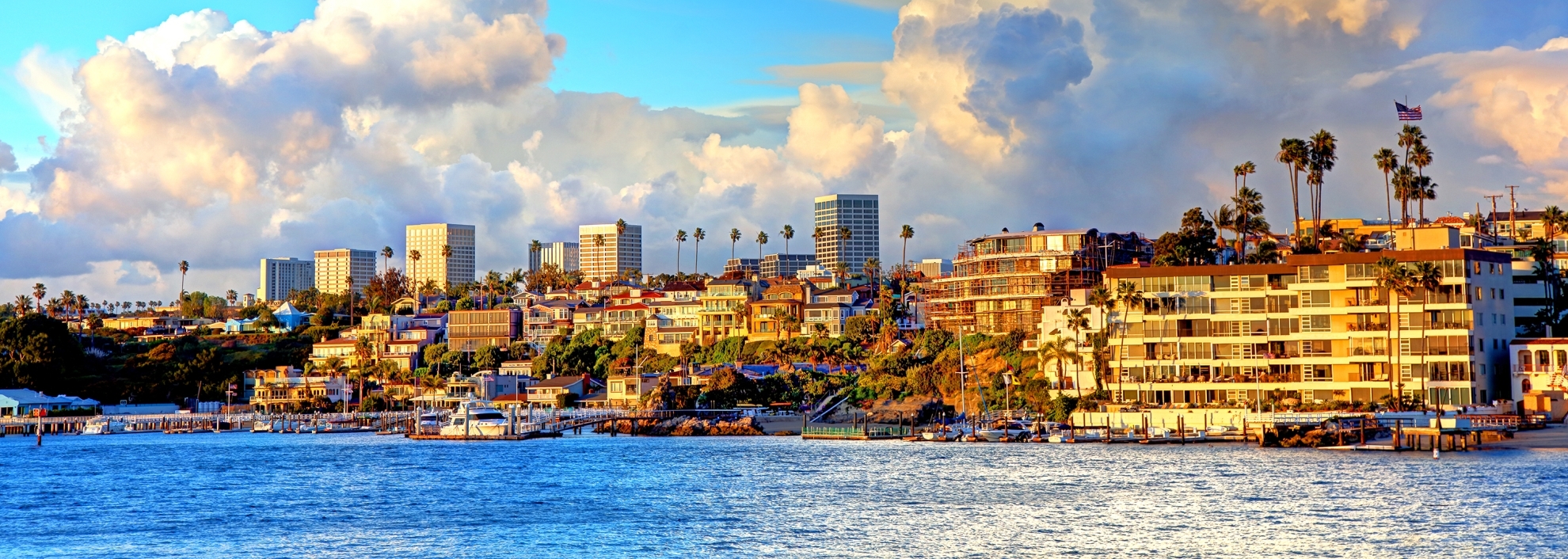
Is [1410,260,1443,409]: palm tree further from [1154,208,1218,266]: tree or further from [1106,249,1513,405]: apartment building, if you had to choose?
[1154,208,1218,266]: tree

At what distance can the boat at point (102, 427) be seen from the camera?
543ft

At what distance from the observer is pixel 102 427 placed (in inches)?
6531

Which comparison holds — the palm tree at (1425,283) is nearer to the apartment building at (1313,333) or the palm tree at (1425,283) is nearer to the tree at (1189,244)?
the apartment building at (1313,333)

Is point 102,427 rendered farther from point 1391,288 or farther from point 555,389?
point 1391,288

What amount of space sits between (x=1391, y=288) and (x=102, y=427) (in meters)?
138

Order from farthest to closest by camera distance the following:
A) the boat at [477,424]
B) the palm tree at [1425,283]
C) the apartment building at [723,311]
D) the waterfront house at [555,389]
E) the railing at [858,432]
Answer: the apartment building at [723,311] < the waterfront house at [555,389] < the boat at [477,424] < the railing at [858,432] < the palm tree at [1425,283]

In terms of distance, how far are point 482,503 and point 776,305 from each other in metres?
103

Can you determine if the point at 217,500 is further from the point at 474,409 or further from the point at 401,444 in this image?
the point at 474,409

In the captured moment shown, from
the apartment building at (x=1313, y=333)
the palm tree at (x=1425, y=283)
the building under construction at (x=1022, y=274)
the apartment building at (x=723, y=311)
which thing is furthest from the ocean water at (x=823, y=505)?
the apartment building at (x=723, y=311)

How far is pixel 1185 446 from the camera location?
9938 centimetres

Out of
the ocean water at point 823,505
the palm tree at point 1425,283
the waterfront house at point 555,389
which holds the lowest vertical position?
the ocean water at point 823,505

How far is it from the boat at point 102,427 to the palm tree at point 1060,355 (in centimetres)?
10933

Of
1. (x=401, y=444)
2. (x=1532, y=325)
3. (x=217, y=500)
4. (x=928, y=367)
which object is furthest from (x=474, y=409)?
(x=1532, y=325)

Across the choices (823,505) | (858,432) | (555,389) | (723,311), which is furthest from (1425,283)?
(555,389)
